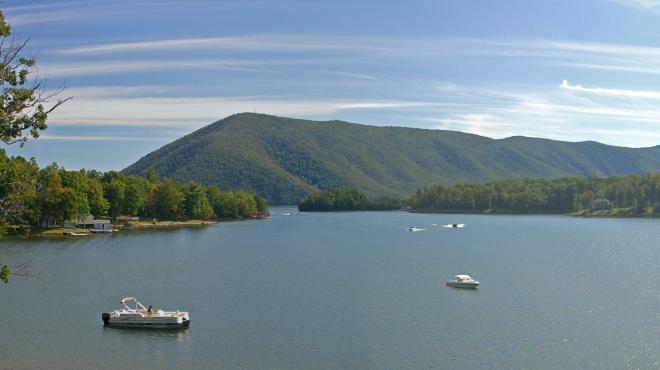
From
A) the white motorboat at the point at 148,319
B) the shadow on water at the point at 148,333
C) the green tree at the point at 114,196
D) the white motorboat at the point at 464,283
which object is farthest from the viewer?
Result: the green tree at the point at 114,196

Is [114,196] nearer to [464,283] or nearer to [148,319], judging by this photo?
[464,283]

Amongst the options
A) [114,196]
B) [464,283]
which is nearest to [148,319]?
[464,283]

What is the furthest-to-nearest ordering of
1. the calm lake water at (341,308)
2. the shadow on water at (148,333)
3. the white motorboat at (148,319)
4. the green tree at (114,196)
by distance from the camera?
the green tree at (114,196) → the white motorboat at (148,319) → the shadow on water at (148,333) → the calm lake water at (341,308)

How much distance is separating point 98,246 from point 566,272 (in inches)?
3540

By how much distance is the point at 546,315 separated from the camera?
6153 cm

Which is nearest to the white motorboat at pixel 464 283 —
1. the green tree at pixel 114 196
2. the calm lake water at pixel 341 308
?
the calm lake water at pixel 341 308

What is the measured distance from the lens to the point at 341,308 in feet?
214

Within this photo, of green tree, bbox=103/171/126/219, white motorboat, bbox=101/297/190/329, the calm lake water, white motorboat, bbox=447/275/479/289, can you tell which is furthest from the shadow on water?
green tree, bbox=103/171/126/219

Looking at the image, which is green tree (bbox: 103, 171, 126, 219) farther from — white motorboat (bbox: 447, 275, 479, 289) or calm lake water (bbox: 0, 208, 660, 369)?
white motorboat (bbox: 447, 275, 479, 289)

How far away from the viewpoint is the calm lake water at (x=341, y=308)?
157 ft

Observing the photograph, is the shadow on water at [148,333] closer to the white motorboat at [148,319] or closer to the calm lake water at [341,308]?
the calm lake water at [341,308]

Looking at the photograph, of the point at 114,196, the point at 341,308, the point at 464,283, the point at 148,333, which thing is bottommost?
the point at 148,333

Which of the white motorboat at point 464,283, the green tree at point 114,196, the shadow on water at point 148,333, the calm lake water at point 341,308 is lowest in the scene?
the shadow on water at point 148,333

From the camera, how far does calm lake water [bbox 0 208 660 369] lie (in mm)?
47938
